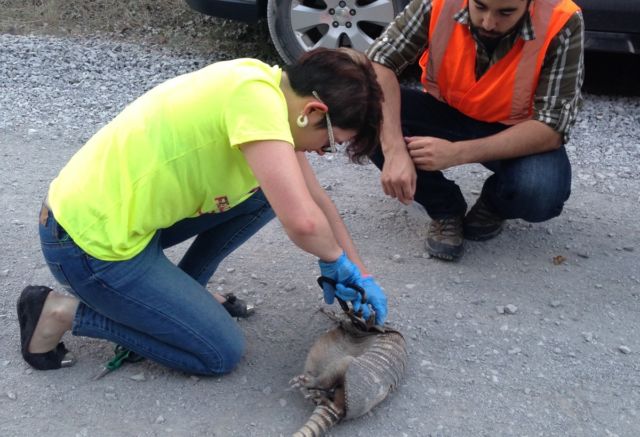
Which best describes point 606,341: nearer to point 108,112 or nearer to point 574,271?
point 574,271

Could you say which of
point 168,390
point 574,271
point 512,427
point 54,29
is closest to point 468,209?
point 574,271

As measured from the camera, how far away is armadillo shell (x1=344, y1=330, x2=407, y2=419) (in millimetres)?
2217

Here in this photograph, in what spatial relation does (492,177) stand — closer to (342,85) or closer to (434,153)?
(434,153)

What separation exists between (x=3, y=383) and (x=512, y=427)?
62.8 inches

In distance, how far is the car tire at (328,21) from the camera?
4.83m

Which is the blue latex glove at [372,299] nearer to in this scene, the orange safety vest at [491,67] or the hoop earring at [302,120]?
the hoop earring at [302,120]

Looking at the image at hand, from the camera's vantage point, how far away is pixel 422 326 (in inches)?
109

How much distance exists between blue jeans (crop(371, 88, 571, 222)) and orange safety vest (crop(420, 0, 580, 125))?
3.7 inches

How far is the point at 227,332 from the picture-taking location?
2.41 m

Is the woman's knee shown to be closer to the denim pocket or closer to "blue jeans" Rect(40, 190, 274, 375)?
"blue jeans" Rect(40, 190, 274, 375)

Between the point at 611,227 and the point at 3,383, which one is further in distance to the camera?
the point at 611,227

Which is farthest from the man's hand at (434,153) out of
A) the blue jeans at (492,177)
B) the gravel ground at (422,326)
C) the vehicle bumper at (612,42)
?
the vehicle bumper at (612,42)

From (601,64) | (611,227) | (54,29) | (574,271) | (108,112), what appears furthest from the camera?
(54,29)

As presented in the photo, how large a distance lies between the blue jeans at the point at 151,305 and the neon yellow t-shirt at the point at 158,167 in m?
0.06
